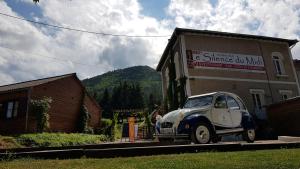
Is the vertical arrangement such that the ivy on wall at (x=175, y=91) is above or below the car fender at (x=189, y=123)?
above

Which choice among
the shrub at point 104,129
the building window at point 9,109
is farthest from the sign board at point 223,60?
the building window at point 9,109

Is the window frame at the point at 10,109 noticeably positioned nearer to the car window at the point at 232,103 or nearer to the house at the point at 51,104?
the house at the point at 51,104

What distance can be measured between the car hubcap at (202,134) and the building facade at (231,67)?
878 cm

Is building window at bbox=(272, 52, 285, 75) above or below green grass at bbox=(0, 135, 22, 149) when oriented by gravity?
above

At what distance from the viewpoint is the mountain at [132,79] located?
11300 cm

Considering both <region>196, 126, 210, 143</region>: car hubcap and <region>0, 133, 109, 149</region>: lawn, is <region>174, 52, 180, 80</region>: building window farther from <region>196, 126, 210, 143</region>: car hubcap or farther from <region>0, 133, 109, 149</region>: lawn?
<region>196, 126, 210, 143</region>: car hubcap

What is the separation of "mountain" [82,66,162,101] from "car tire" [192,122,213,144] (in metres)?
99.4

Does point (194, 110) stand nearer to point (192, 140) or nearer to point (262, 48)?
point (192, 140)

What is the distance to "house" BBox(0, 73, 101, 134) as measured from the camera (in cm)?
2300

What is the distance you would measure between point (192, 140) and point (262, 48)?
631 inches

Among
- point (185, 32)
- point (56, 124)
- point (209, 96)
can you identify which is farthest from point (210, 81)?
point (56, 124)

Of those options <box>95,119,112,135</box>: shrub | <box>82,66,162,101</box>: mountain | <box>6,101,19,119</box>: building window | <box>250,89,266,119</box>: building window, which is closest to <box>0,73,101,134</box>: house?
<box>6,101,19,119</box>: building window

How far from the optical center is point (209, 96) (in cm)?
1040

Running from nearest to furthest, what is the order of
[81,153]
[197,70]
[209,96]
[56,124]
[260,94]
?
1. [81,153]
2. [209,96]
3. [197,70]
4. [260,94]
5. [56,124]
